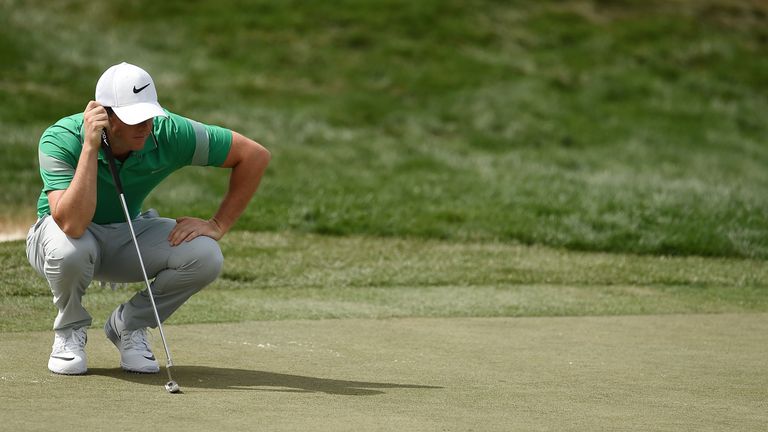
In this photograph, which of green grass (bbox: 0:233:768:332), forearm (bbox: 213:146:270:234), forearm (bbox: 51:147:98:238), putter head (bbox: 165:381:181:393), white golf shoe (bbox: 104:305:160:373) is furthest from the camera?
green grass (bbox: 0:233:768:332)

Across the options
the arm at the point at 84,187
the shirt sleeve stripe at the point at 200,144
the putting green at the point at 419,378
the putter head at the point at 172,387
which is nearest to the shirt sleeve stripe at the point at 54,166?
the arm at the point at 84,187

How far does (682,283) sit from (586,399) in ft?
16.4

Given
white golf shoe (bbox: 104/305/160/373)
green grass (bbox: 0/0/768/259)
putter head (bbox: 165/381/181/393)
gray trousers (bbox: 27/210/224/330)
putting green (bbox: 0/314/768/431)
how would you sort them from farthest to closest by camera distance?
green grass (bbox: 0/0/768/259) < white golf shoe (bbox: 104/305/160/373) < gray trousers (bbox: 27/210/224/330) < putter head (bbox: 165/381/181/393) < putting green (bbox: 0/314/768/431)

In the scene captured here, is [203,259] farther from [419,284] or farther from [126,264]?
[419,284]

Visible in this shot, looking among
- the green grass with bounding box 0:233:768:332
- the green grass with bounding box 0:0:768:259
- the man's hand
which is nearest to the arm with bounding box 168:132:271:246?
the man's hand

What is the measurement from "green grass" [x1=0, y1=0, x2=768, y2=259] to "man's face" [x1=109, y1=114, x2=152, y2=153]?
21.0ft

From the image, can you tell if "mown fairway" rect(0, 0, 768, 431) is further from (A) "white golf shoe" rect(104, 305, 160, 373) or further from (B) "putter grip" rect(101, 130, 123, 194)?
(B) "putter grip" rect(101, 130, 123, 194)

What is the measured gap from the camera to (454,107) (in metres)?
21.5

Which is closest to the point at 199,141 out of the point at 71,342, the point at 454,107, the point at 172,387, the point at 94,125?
the point at 94,125

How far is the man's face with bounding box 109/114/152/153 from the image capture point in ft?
19.0

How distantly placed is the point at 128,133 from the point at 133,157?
0.20m

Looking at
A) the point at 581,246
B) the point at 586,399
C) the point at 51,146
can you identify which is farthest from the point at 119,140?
the point at 581,246

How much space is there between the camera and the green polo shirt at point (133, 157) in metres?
5.85

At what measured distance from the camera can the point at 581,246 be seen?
12.1m
